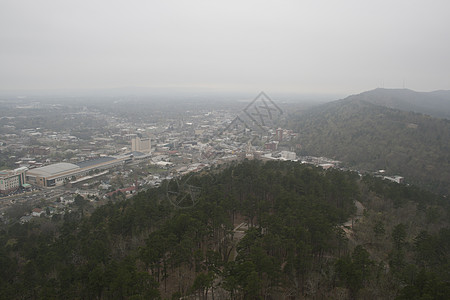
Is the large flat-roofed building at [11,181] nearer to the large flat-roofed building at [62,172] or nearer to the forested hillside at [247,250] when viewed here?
the large flat-roofed building at [62,172]

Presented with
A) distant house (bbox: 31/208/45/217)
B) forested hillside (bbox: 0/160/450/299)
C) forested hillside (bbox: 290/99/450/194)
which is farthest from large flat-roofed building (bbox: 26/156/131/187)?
forested hillside (bbox: 290/99/450/194)

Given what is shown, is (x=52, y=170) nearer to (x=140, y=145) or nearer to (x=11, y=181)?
(x=11, y=181)

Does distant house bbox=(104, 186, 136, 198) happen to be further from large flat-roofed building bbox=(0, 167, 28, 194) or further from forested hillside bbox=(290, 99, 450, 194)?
forested hillside bbox=(290, 99, 450, 194)

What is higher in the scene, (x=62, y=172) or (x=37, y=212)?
(x=62, y=172)

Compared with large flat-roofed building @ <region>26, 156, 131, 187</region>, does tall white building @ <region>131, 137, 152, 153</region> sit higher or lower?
higher

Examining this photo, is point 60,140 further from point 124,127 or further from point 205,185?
point 205,185

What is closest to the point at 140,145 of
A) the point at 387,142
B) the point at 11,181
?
the point at 11,181
